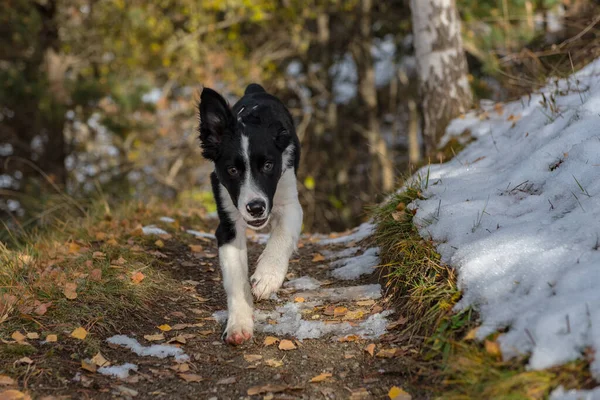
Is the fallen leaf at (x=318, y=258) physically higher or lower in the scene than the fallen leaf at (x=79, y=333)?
lower

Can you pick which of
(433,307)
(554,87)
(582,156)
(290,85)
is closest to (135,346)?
(433,307)

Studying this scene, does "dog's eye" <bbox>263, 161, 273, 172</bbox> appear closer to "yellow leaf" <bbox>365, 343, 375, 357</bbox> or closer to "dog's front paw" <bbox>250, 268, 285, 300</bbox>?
"dog's front paw" <bbox>250, 268, 285, 300</bbox>

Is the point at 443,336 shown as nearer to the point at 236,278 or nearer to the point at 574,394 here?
the point at 574,394

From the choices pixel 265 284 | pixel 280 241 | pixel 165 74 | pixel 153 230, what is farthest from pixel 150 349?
pixel 165 74

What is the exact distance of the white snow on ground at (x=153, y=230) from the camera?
5558 millimetres

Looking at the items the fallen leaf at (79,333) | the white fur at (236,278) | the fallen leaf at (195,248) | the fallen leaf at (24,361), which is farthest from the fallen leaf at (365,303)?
the fallen leaf at (195,248)

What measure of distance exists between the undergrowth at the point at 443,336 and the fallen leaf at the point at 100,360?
1.71m

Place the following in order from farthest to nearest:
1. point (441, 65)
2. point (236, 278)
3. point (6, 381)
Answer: point (441, 65) → point (236, 278) → point (6, 381)

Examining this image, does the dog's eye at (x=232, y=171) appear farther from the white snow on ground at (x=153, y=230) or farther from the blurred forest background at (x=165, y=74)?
the blurred forest background at (x=165, y=74)

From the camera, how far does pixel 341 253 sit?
528cm

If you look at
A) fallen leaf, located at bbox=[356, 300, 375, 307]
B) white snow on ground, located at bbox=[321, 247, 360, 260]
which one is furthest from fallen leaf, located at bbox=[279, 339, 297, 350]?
white snow on ground, located at bbox=[321, 247, 360, 260]

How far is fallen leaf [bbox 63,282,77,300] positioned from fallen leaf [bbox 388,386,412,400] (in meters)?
2.23

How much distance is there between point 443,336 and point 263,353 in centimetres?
112

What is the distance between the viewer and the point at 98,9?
12203 millimetres
